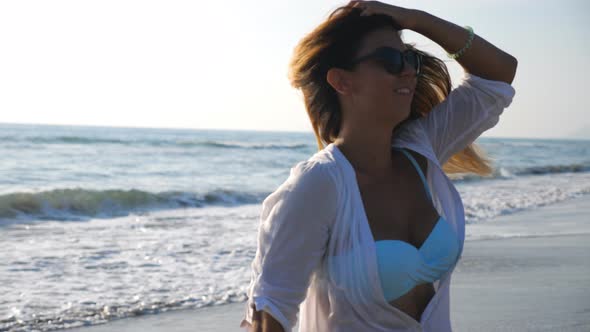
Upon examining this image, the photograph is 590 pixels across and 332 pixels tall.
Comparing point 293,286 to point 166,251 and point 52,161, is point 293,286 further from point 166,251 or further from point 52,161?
point 52,161

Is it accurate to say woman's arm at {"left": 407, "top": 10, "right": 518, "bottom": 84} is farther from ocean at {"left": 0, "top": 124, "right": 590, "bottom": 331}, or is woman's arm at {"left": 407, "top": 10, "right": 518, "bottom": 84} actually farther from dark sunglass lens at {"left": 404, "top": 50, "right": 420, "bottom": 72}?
ocean at {"left": 0, "top": 124, "right": 590, "bottom": 331}

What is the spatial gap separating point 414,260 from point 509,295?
4192 mm

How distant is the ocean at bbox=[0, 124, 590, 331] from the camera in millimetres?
6359

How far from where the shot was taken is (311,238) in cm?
204

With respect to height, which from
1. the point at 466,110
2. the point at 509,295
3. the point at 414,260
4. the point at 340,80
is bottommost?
the point at 509,295

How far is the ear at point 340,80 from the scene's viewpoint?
2.34m

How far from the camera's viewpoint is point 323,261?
7.01 ft

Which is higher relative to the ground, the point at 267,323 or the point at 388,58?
the point at 388,58

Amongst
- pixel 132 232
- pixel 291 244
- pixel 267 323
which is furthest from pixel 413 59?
pixel 132 232

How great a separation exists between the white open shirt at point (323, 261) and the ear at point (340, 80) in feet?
0.62

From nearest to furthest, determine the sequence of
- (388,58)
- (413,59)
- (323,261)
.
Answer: (323,261)
(388,58)
(413,59)

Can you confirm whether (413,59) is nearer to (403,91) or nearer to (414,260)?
(403,91)

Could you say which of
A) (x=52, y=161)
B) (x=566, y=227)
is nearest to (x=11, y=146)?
(x=52, y=161)

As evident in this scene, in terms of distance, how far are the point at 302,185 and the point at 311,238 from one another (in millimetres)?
142
